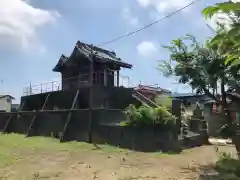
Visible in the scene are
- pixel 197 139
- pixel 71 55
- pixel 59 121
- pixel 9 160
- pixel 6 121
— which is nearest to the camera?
pixel 9 160

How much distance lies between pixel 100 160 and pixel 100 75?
46.4 feet

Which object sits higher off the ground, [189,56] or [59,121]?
Result: [189,56]

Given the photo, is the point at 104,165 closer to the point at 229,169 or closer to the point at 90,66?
the point at 229,169

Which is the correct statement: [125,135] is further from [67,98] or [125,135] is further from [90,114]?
[67,98]

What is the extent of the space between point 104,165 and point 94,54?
15301 millimetres

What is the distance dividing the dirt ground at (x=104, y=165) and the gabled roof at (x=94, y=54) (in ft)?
37.1

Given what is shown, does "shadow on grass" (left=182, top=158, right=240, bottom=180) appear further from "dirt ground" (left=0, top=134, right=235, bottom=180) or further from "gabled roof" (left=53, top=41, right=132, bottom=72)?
"gabled roof" (left=53, top=41, right=132, bottom=72)

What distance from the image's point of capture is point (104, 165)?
1302 cm

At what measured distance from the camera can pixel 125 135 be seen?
18.7 metres

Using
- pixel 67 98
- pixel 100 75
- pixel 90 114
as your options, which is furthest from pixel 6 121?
pixel 90 114

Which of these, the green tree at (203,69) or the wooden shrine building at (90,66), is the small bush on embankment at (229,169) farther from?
the wooden shrine building at (90,66)

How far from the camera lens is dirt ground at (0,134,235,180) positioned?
10.9m

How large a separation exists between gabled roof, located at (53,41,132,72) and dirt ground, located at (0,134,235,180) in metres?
11.3

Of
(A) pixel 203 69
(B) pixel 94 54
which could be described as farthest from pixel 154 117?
(B) pixel 94 54
